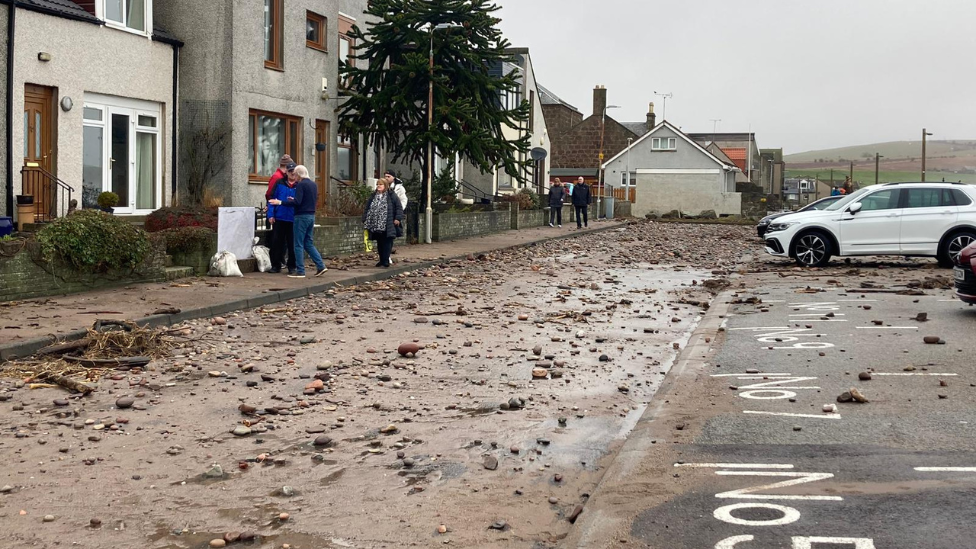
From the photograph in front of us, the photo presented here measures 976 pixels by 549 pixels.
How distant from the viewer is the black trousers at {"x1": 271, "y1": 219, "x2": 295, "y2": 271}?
18656 millimetres

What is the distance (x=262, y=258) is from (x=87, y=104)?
5.58m

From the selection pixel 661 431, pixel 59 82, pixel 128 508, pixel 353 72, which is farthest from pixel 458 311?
pixel 353 72

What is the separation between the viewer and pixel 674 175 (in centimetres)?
7825

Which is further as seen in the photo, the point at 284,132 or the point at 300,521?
the point at 284,132

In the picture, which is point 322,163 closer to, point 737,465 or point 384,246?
point 384,246

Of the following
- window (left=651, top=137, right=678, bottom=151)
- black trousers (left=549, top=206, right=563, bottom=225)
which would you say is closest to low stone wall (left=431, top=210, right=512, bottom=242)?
black trousers (left=549, top=206, right=563, bottom=225)

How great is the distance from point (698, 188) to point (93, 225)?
6650 centimetres

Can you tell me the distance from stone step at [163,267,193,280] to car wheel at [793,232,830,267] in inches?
494

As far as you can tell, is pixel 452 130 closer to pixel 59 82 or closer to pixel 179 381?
pixel 59 82

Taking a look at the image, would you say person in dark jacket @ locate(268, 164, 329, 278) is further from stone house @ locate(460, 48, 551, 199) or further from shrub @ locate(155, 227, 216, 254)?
stone house @ locate(460, 48, 551, 199)

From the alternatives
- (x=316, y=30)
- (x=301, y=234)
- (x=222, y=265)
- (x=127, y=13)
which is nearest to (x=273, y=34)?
(x=316, y=30)

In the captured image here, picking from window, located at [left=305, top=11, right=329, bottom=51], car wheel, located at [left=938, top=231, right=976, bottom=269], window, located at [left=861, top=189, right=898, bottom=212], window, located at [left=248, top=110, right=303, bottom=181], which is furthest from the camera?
window, located at [left=305, top=11, right=329, bottom=51]

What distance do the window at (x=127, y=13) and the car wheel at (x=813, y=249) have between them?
14.7 meters

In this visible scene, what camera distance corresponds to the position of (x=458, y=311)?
47.0 feet
